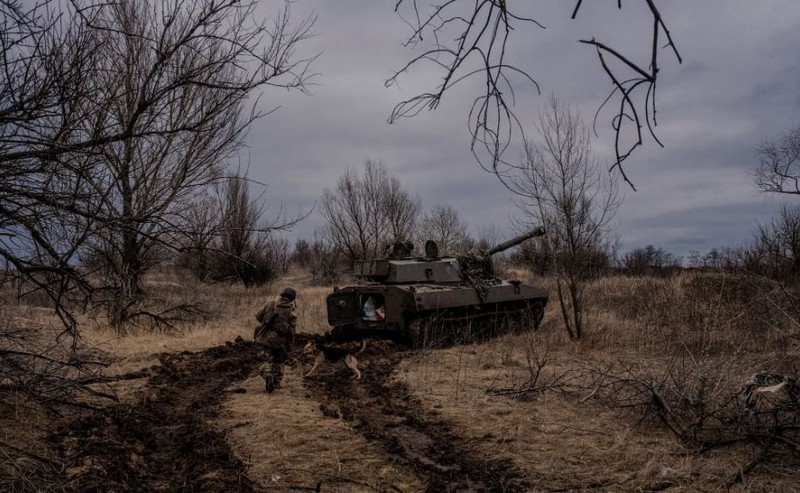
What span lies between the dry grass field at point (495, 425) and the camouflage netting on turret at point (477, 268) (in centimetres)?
324

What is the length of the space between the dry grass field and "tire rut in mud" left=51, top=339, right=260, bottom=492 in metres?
0.05

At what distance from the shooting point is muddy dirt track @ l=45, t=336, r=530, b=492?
14.9 feet

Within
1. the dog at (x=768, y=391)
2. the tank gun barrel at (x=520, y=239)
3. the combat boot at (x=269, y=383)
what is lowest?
the combat boot at (x=269, y=383)

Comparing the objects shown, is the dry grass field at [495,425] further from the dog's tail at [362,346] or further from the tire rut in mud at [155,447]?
the dog's tail at [362,346]

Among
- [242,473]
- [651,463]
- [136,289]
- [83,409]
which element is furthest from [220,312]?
[651,463]

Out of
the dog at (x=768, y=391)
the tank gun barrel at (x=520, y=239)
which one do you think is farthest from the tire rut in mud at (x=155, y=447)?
the tank gun barrel at (x=520, y=239)

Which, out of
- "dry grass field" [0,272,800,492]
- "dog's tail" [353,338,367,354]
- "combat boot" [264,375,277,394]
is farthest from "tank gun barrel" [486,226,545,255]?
"combat boot" [264,375,277,394]

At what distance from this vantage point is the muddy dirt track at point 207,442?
14.9ft

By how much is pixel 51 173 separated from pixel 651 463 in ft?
15.0

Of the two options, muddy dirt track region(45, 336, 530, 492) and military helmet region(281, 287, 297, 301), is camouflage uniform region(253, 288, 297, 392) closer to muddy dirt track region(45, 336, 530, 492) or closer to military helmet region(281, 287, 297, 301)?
military helmet region(281, 287, 297, 301)

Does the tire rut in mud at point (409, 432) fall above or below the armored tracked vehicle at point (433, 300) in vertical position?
below

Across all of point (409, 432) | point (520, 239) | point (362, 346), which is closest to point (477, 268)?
point (520, 239)

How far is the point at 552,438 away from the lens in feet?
18.3

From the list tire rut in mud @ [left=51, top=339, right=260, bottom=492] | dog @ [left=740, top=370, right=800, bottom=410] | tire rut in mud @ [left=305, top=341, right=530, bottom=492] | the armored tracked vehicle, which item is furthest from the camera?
the armored tracked vehicle
